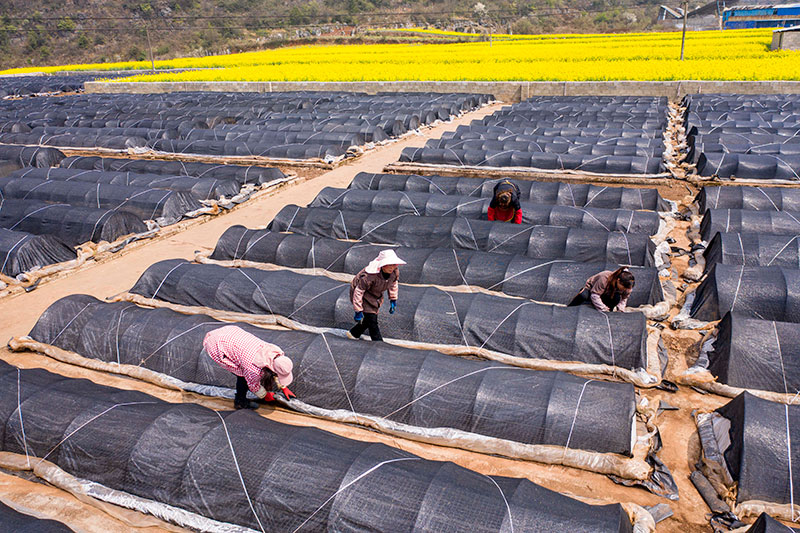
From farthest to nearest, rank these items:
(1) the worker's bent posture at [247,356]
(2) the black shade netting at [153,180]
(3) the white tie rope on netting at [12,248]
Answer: (2) the black shade netting at [153,180]
(3) the white tie rope on netting at [12,248]
(1) the worker's bent posture at [247,356]

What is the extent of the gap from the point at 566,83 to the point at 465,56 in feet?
63.9

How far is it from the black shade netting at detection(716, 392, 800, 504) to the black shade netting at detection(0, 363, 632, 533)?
1.59 m

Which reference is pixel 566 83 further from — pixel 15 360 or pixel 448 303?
pixel 15 360

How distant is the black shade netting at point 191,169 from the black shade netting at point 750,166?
1434 centimetres

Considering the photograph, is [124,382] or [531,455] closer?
[531,455]

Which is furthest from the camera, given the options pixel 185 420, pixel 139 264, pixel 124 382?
pixel 139 264

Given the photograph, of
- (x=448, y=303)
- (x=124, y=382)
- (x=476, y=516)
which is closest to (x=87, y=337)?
(x=124, y=382)

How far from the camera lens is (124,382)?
8.08 meters

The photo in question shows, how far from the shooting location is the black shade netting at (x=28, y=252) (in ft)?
40.8

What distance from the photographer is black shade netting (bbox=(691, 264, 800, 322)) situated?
8.14 metres

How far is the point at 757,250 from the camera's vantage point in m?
9.80

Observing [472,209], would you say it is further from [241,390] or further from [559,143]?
[241,390]

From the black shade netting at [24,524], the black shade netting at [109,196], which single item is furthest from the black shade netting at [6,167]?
the black shade netting at [24,524]

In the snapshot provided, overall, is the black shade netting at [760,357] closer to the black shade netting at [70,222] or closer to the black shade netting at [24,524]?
the black shade netting at [24,524]
